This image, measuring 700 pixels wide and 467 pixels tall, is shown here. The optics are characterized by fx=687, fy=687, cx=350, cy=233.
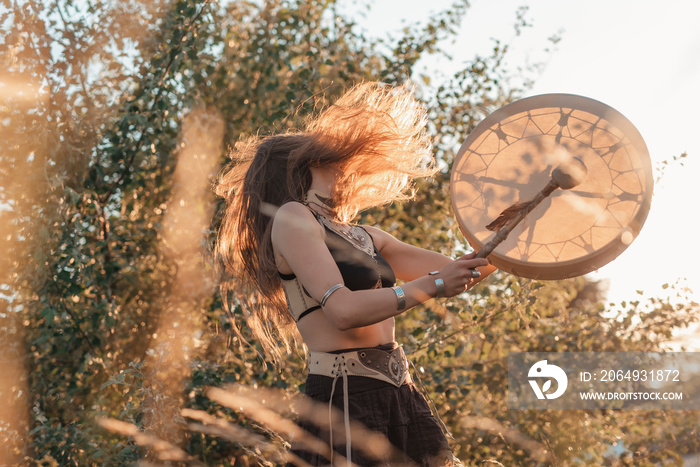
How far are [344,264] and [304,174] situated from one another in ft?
1.25

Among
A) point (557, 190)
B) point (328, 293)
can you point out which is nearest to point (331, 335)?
point (328, 293)

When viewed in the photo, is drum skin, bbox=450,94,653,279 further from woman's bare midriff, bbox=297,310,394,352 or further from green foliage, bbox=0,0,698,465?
green foliage, bbox=0,0,698,465

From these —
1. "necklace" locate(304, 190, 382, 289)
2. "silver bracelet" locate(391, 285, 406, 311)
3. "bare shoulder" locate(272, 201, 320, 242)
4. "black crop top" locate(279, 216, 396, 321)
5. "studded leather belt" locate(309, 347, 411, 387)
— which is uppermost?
"necklace" locate(304, 190, 382, 289)

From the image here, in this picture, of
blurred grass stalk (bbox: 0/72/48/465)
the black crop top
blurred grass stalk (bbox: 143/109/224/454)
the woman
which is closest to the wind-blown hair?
the woman

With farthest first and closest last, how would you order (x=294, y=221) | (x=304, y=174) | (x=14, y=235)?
(x=14, y=235) → (x=304, y=174) → (x=294, y=221)

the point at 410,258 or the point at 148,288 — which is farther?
the point at 148,288

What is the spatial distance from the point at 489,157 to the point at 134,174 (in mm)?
2354

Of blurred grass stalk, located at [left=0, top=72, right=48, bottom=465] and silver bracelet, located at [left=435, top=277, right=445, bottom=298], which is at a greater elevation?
blurred grass stalk, located at [left=0, top=72, right=48, bottom=465]

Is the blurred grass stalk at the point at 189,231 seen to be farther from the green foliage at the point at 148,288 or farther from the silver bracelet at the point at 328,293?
the silver bracelet at the point at 328,293

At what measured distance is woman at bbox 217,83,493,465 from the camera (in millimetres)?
1712

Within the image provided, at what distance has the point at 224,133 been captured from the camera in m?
4.32

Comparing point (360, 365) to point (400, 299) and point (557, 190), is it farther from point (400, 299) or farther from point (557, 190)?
point (557, 190)

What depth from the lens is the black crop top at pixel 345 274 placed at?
1847 millimetres

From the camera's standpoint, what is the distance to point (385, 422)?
1.81 metres
